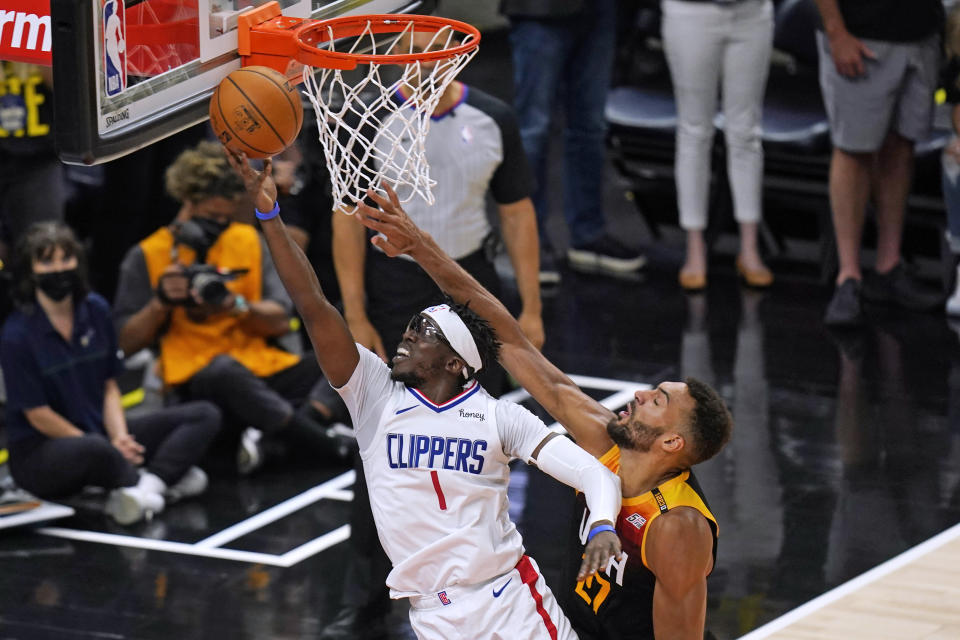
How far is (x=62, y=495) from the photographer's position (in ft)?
20.7

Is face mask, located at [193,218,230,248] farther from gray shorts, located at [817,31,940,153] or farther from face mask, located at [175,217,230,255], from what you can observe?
gray shorts, located at [817,31,940,153]

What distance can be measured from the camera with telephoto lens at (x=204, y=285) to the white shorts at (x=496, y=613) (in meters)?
2.93

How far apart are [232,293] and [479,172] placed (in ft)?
5.25

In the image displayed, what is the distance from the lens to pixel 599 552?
3.48m

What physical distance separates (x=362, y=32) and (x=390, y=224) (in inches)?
27.7

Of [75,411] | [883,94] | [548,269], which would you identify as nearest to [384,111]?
[75,411]

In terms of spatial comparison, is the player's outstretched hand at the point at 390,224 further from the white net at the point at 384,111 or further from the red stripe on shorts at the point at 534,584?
the red stripe on shorts at the point at 534,584

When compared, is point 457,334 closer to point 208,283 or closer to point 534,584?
point 534,584

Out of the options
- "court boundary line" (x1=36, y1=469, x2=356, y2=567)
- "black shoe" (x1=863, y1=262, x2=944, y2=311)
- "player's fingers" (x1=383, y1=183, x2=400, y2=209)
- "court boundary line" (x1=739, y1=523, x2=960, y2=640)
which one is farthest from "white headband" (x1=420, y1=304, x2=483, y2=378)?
"black shoe" (x1=863, y1=262, x2=944, y2=311)

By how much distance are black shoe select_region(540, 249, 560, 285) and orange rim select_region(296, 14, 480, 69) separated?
173 inches

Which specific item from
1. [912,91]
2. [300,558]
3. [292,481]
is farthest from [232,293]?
[912,91]

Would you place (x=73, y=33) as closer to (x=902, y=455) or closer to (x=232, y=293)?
(x=232, y=293)

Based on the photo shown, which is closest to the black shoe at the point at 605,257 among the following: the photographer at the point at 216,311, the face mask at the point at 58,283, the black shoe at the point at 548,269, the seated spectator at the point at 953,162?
the black shoe at the point at 548,269

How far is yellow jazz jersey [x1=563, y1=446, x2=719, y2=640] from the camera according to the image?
3986 mm
